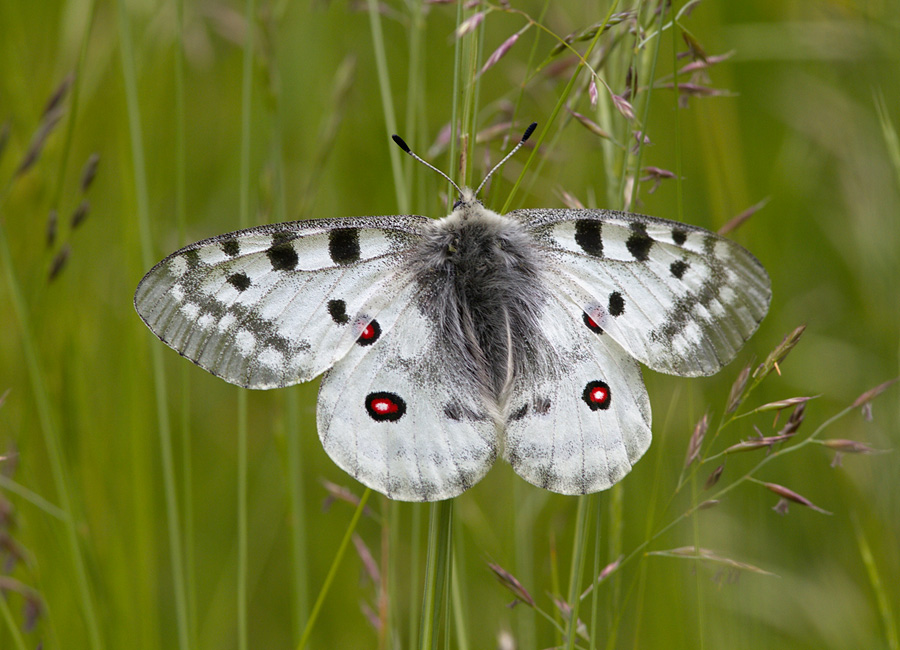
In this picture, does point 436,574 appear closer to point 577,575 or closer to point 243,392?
point 577,575

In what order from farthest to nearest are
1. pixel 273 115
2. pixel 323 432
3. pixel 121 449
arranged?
pixel 121 449
pixel 273 115
pixel 323 432

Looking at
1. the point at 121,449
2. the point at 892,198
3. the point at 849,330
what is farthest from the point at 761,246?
the point at 121,449

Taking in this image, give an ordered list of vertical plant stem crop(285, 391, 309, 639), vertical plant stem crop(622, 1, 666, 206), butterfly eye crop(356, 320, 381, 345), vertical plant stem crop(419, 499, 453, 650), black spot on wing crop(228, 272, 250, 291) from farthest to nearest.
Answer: vertical plant stem crop(285, 391, 309, 639)
butterfly eye crop(356, 320, 381, 345)
black spot on wing crop(228, 272, 250, 291)
vertical plant stem crop(622, 1, 666, 206)
vertical plant stem crop(419, 499, 453, 650)

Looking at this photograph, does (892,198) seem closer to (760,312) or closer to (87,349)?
(760,312)

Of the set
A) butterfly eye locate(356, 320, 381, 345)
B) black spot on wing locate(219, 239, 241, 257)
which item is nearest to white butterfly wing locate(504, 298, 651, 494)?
butterfly eye locate(356, 320, 381, 345)

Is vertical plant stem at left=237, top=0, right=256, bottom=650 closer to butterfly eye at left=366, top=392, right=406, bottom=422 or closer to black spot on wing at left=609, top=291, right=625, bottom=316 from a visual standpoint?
butterfly eye at left=366, top=392, right=406, bottom=422

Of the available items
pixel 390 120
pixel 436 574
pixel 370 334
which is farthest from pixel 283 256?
pixel 436 574
